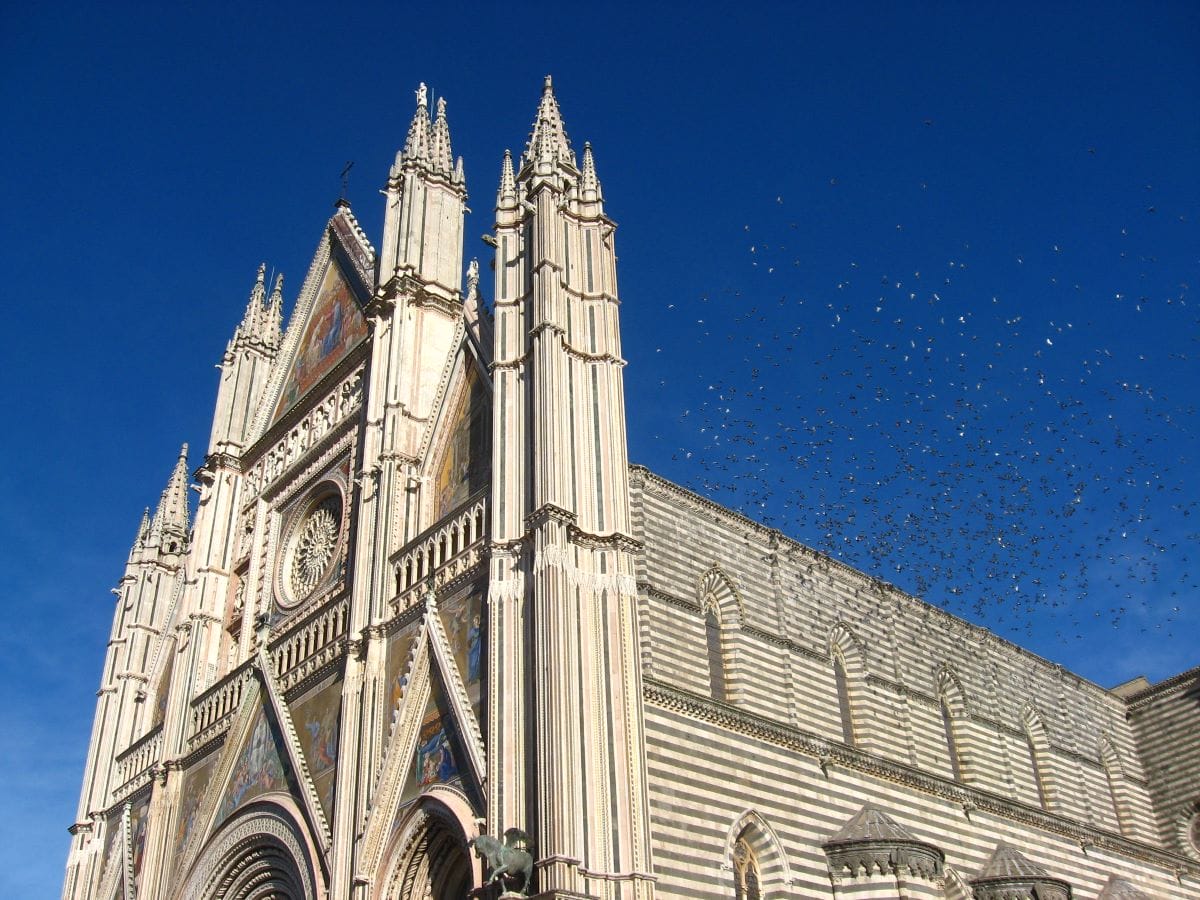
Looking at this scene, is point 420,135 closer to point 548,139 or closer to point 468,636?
point 548,139

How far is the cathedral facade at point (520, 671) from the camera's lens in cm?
1673

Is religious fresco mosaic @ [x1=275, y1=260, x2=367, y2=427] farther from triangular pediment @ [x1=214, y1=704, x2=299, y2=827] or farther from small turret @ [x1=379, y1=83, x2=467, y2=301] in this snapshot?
triangular pediment @ [x1=214, y1=704, x2=299, y2=827]

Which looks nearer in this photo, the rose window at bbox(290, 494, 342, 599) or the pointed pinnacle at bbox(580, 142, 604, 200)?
the pointed pinnacle at bbox(580, 142, 604, 200)

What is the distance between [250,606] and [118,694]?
22.5 feet

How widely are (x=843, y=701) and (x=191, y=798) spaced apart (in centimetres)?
1392

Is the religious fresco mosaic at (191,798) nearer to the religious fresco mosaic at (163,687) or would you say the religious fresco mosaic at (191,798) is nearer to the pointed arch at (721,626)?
the religious fresco mosaic at (163,687)

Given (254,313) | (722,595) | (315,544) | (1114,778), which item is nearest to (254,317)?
(254,313)

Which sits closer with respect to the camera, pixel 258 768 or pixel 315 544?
pixel 258 768

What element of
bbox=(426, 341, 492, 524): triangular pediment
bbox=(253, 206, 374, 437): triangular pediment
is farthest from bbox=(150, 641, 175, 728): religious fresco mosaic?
bbox=(426, 341, 492, 524): triangular pediment

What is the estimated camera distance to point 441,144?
28.1 meters

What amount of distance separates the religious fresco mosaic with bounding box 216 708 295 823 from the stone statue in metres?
7.85

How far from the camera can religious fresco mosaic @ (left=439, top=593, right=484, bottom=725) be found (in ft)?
58.1

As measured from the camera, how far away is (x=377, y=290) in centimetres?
2552

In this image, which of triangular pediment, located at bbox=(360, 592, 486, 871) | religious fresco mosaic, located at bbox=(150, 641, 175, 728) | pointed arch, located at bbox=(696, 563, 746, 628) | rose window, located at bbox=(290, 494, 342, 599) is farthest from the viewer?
religious fresco mosaic, located at bbox=(150, 641, 175, 728)
